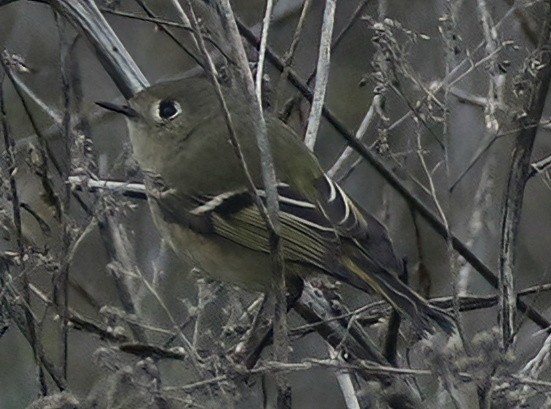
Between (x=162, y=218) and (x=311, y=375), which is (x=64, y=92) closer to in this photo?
(x=162, y=218)

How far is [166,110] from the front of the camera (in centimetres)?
321

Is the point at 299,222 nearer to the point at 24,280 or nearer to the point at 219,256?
the point at 219,256

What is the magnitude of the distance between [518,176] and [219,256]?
0.87 meters

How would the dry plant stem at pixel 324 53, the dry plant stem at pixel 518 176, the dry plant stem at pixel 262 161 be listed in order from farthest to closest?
1. the dry plant stem at pixel 324 53
2. the dry plant stem at pixel 518 176
3. the dry plant stem at pixel 262 161

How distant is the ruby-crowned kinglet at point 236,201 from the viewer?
2.80m

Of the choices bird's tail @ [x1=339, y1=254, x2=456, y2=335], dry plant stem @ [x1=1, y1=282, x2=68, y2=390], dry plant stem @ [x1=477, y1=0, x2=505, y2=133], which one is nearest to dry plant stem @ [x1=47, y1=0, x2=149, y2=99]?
dry plant stem @ [x1=1, y1=282, x2=68, y2=390]

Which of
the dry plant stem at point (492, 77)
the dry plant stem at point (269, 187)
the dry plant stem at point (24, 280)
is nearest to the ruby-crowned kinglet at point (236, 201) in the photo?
the dry plant stem at point (24, 280)

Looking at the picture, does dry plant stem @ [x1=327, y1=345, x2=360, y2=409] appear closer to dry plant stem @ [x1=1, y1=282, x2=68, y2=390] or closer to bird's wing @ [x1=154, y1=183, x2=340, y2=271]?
bird's wing @ [x1=154, y1=183, x2=340, y2=271]

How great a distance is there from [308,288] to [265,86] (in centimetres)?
57

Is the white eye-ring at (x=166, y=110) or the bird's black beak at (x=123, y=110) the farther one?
the white eye-ring at (x=166, y=110)

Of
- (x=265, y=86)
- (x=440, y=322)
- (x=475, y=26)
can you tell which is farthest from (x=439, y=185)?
(x=440, y=322)

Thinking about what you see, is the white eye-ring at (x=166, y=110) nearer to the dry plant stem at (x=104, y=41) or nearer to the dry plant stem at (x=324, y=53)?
the dry plant stem at (x=104, y=41)

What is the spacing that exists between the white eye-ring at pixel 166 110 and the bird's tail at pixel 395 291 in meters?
0.69

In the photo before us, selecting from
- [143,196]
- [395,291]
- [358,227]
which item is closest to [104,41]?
[143,196]
